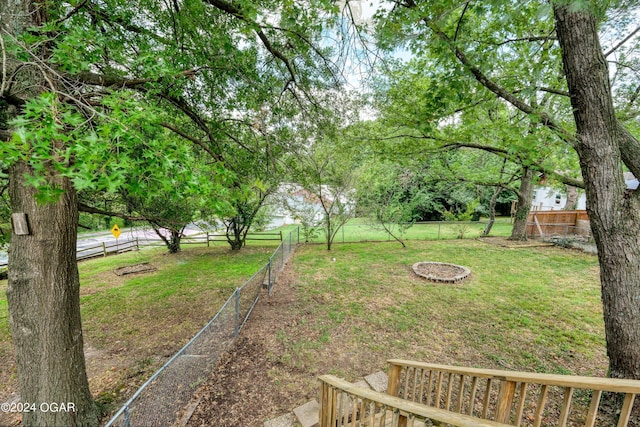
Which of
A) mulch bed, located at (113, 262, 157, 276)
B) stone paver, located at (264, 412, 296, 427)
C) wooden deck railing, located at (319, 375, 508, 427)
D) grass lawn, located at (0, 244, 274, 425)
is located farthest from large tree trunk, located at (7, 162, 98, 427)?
mulch bed, located at (113, 262, 157, 276)

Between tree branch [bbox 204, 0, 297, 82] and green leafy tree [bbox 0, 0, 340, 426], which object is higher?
tree branch [bbox 204, 0, 297, 82]

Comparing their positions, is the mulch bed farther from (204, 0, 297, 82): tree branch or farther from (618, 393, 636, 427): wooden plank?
Result: (618, 393, 636, 427): wooden plank

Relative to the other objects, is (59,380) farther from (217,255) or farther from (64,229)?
(217,255)

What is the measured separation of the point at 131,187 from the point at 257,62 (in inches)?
144

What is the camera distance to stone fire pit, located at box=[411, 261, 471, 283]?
7204 mm

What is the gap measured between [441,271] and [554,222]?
9467 mm

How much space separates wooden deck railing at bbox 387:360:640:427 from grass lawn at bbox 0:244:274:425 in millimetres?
3986

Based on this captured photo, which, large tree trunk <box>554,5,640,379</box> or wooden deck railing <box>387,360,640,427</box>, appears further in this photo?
large tree trunk <box>554,5,640,379</box>

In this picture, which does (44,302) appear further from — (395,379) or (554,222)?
(554,222)

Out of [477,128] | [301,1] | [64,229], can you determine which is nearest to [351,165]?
[477,128]

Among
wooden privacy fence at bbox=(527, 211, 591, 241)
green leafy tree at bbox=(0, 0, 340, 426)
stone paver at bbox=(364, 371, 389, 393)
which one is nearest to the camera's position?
green leafy tree at bbox=(0, 0, 340, 426)

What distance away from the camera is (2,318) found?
240 inches

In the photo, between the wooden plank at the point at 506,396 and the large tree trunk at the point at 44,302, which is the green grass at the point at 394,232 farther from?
the large tree trunk at the point at 44,302

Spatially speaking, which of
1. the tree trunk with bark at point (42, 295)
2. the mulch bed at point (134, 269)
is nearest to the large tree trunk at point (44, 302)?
the tree trunk with bark at point (42, 295)
